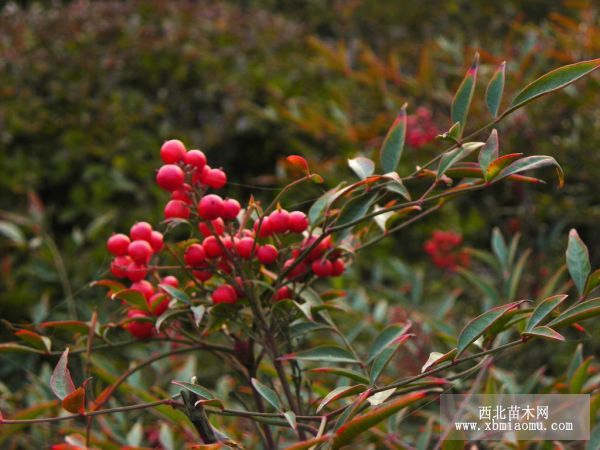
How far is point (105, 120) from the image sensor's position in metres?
3.60

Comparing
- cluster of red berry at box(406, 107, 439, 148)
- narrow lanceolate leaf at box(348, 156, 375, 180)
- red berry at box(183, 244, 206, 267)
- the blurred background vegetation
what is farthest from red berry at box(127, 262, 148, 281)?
cluster of red berry at box(406, 107, 439, 148)

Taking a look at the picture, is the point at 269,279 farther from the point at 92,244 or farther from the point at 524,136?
the point at 92,244

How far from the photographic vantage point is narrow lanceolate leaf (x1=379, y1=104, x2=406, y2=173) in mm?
1121

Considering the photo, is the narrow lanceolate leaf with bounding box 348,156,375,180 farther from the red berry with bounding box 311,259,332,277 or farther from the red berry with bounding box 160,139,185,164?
the red berry with bounding box 160,139,185,164

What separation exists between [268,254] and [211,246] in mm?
79

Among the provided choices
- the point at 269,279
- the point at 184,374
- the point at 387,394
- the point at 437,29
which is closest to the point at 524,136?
the point at 184,374

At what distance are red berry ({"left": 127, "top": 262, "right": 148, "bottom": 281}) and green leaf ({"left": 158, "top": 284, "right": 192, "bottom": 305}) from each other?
3.3 inches

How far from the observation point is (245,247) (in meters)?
1.03

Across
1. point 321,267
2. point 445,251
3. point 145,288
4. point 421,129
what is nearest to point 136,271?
point 145,288

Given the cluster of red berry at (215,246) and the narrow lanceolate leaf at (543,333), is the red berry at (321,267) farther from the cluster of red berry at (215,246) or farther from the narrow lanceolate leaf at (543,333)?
the narrow lanceolate leaf at (543,333)

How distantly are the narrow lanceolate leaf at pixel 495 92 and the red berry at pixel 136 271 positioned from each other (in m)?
0.51

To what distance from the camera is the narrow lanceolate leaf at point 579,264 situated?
1041 mm

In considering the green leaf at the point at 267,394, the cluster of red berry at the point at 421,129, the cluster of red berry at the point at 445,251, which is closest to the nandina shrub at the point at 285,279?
the green leaf at the point at 267,394

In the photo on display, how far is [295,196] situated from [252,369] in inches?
98.3
